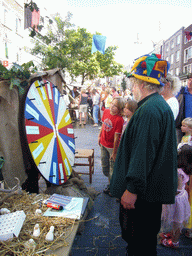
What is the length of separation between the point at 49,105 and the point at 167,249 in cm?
202

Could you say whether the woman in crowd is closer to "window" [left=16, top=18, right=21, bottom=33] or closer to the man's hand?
the man's hand

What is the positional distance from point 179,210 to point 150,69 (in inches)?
61.7

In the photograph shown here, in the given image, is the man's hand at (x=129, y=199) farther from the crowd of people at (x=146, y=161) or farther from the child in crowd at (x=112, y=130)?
the child in crowd at (x=112, y=130)

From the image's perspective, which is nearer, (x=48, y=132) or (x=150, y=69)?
(x=150, y=69)

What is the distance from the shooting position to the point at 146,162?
149 cm

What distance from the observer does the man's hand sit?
1.54 meters

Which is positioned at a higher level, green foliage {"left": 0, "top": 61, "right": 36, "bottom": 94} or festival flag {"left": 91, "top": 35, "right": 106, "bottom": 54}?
festival flag {"left": 91, "top": 35, "right": 106, "bottom": 54}

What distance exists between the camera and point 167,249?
239 cm

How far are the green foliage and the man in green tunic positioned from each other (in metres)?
1.12

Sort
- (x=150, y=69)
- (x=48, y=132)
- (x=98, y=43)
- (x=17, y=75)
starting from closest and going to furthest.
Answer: (x=150, y=69), (x=17, y=75), (x=48, y=132), (x=98, y=43)

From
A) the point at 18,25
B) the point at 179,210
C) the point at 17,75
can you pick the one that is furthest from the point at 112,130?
the point at 18,25

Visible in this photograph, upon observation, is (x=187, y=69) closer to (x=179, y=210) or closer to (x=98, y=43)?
(x=98, y=43)

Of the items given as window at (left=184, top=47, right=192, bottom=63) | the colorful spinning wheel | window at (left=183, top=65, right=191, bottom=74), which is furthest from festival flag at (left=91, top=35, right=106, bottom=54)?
window at (left=184, top=47, right=192, bottom=63)

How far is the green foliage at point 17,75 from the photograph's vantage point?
2195mm
